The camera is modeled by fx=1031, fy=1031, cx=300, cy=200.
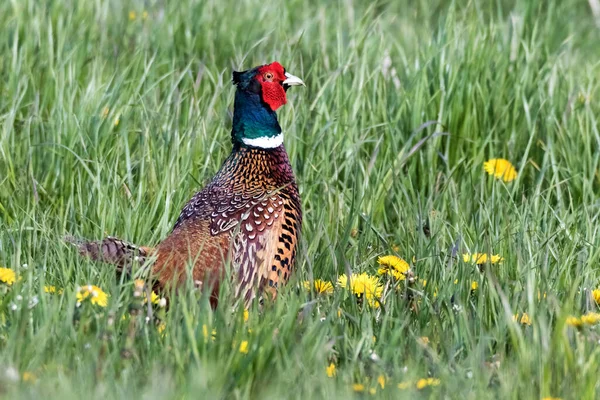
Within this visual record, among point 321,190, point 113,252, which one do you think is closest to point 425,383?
point 113,252

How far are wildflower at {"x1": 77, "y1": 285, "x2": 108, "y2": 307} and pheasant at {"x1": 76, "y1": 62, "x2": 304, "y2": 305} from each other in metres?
0.20

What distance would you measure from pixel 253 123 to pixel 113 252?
0.84m

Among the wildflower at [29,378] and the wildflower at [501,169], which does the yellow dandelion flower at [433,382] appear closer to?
the wildflower at [29,378]

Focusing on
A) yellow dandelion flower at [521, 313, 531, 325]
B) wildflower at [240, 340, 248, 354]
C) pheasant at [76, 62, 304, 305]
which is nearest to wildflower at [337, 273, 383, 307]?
pheasant at [76, 62, 304, 305]

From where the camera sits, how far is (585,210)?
3.95 m

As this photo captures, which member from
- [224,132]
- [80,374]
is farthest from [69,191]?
[80,374]

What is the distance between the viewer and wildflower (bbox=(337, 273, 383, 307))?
3264mm

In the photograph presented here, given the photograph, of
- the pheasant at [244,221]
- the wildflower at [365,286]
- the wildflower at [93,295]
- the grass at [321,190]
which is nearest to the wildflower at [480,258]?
the grass at [321,190]

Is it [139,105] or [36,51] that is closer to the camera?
[139,105]

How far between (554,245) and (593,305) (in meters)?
0.55

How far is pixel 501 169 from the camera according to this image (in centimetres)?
456

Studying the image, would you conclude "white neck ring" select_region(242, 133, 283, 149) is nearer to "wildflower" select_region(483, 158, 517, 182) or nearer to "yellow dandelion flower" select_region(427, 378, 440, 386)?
"wildflower" select_region(483, 158, 517, 182)

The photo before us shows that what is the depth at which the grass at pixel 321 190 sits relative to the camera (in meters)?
2.65

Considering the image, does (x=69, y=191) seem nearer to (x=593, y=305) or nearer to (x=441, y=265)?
(x=441, y=265)
